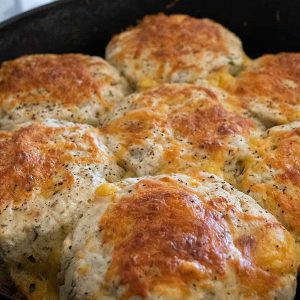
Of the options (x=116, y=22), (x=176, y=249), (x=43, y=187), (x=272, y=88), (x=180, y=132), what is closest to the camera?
(x=176, y=249)

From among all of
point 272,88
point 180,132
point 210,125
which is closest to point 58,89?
point 180,132

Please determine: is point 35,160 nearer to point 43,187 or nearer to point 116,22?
point 43,187

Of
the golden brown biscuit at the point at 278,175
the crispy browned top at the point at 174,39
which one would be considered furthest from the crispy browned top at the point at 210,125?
the crispy browned top at the point at 174,39

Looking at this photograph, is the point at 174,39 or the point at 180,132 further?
the point at 174,39

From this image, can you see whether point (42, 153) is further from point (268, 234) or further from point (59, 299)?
point (268, 234)

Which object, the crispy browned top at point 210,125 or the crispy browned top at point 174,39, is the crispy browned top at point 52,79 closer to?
the crispy browned top at point 174,39

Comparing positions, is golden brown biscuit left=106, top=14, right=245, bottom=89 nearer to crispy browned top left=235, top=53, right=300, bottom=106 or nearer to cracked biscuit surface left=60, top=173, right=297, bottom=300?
crispy browned top left=235, top=53, right=300, bottom=106
